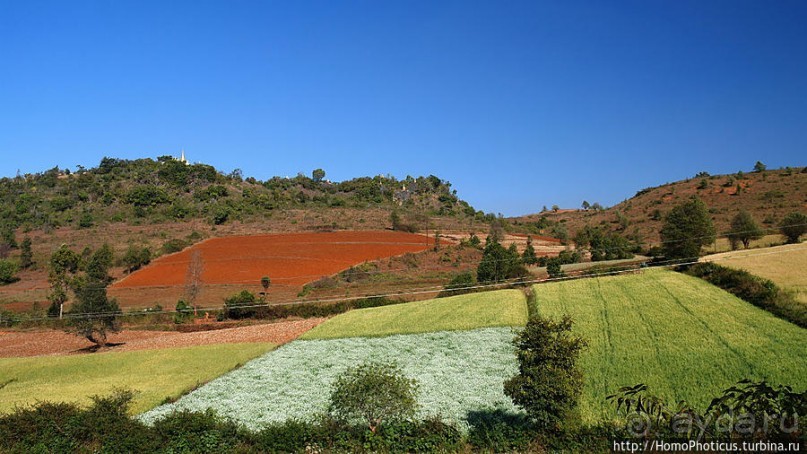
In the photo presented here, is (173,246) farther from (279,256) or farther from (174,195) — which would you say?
(174,195)

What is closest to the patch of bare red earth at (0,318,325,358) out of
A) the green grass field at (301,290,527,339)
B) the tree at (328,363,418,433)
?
the green grass field at (301,290,527,339)

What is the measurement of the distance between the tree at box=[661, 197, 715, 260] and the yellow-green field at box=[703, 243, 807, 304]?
82.1 inches

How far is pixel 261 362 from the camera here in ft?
116

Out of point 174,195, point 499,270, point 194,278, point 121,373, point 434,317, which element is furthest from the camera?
point 174,195

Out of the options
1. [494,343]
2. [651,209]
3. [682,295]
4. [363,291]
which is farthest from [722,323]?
[651,209]

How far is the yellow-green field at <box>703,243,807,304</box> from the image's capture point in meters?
32.6

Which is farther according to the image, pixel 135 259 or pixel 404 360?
pixel 135 259

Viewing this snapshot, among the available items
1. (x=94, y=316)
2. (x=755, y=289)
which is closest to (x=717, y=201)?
(x=755, y=289)

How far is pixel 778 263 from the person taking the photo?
38.4 metres

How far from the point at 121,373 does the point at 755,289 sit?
3955 centimetres

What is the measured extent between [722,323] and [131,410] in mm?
29733

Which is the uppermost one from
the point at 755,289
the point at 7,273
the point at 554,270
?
the point at 7,273

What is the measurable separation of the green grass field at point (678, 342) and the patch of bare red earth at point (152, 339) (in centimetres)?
2134

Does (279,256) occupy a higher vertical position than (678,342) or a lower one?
higher
